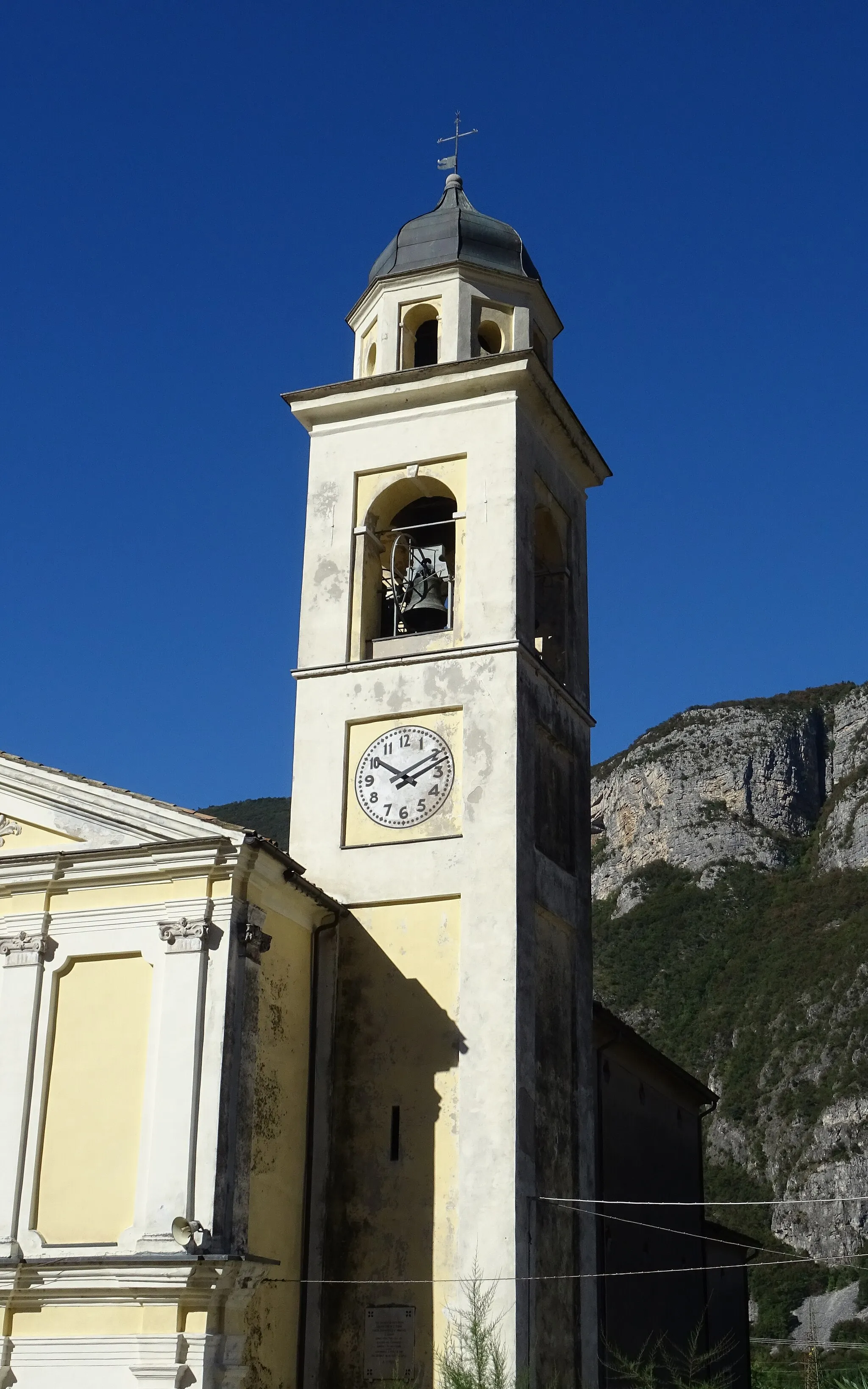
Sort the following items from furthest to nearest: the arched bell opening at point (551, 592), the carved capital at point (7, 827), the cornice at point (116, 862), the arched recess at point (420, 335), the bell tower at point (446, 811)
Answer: the arched recess at point (420, 335) → the arched bell opening at point (551, 592) → the carved capital at point (7, 827) → the bell tower at point (446, 811) → the cornice at point (116, 862)

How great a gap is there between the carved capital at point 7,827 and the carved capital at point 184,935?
224 centimetres

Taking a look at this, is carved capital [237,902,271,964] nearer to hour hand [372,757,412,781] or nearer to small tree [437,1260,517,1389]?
hour hand [372,757,412,781]

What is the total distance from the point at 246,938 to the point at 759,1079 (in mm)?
54429

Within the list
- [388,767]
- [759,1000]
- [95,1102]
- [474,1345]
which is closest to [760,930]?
[759,1000]

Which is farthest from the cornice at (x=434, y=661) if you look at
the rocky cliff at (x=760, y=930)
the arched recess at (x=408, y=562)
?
the rocky cliff at (x=760, y=930)

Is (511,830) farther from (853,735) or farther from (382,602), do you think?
(853,735)

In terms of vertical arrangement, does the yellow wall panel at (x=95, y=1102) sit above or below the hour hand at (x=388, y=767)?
below

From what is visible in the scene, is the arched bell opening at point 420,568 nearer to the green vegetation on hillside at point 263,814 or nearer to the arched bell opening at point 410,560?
the arched bell opening at point 410,560

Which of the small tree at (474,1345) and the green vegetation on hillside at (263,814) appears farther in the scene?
the green vegetation on hillside at (263,814)

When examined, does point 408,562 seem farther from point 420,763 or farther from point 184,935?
point 184,935

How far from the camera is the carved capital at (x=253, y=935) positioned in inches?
617

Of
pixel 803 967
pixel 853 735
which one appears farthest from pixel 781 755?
pixel 803 967

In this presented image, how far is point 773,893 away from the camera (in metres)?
77.0

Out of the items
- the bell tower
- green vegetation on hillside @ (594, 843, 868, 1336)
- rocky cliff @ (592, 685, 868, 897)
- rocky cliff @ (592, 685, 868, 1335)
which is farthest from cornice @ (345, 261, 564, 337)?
rocky cliff @ (592, 685, 868, 897)
